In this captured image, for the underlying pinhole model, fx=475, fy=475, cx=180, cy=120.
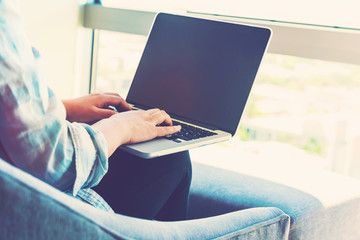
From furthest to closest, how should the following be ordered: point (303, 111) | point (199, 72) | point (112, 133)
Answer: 1. point (303, 111)
2. point (199, 72)
3. point (112, 133)

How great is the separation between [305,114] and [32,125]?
150 centimetres

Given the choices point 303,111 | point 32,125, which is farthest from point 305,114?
point 32,125

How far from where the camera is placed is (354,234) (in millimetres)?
1278

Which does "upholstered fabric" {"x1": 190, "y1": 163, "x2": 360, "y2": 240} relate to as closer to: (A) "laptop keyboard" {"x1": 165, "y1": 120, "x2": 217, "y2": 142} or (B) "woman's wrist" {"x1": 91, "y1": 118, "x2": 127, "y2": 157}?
(A) "laptop keyboard" {"x1": 165, "y1": 120, "x2": 217, "y2": 142}

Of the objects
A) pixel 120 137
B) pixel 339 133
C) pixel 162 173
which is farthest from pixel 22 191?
pixel 339 133

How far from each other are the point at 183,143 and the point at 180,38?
1.53 feet

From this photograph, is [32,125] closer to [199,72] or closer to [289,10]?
[199,72]

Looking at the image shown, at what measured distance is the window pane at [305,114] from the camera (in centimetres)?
187

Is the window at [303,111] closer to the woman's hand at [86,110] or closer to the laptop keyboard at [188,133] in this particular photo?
the laptop keyboard at [188,133]

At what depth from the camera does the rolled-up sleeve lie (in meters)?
0.68

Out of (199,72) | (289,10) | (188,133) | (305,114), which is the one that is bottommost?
(305,114)

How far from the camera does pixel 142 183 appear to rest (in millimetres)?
1023

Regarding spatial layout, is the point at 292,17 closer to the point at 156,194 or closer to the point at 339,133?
the point at 339,133

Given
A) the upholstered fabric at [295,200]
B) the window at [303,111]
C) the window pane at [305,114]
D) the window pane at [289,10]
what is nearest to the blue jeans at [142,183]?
the upholstered fabric at [295,200]
